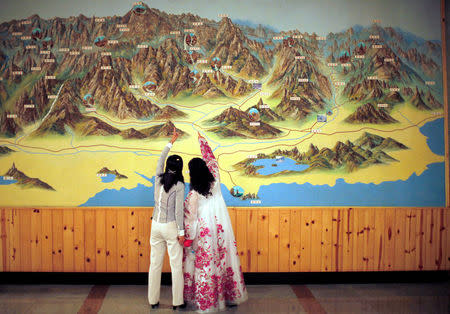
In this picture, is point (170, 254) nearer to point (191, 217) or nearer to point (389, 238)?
point (191, 217)

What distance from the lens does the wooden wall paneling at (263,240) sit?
12.6ft

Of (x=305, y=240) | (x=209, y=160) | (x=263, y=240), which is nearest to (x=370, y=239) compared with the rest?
(x=305, y=240)

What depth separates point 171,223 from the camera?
306 cm

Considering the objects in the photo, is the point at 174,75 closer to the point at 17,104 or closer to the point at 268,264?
the point at 17,104

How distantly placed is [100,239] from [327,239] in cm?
265

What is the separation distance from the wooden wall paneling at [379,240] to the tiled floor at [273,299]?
25 centimetres

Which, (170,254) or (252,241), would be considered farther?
(252,241)

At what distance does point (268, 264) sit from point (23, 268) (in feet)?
9.35

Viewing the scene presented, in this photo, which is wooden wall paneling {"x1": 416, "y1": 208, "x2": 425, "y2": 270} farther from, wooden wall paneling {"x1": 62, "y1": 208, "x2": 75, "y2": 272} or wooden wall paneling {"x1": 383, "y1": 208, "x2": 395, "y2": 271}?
wooden wall paneling {"x1": 62, "y1": 208, "x2": 75, "y2": 272}

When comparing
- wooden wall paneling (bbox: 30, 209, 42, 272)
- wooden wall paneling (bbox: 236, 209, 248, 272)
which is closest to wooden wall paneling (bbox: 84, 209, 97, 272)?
wooden wall paneling (bbox: 30, 209, 42, 272)

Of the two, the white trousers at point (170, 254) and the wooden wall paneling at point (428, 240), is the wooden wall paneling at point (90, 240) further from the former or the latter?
the wooden wall paneling at point (428, 240)

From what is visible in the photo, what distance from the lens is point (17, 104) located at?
386 cm

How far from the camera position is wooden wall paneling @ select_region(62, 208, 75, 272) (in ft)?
12.4

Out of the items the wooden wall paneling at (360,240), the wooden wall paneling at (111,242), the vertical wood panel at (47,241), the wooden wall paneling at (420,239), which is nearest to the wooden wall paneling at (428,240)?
the wooden wall paneling at (420,239)
